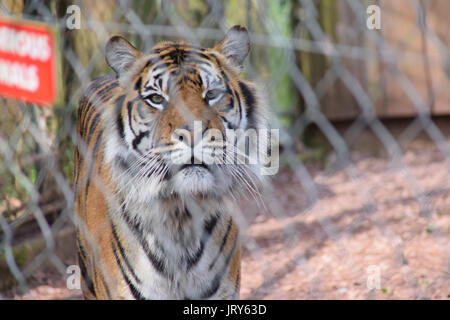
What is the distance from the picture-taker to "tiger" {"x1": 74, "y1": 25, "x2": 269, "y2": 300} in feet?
5.30

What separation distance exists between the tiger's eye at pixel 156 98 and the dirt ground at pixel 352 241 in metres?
0.84

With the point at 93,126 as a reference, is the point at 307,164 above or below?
below

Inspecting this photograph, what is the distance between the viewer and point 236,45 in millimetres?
1707

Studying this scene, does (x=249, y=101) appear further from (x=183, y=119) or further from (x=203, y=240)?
(x=203, y=240)

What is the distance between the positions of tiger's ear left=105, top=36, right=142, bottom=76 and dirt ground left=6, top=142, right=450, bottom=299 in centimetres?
91

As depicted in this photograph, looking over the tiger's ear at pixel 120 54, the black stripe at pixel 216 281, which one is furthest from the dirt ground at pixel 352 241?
the tiger's ear at pixel 120 54

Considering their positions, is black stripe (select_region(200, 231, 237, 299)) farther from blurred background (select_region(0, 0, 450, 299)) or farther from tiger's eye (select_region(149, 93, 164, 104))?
tiger's eye (select_region(149, 93, 164, 104))

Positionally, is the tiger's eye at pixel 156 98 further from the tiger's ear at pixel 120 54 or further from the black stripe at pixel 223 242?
the black stripe at pixel 223 242

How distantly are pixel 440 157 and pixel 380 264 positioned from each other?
1625 mm

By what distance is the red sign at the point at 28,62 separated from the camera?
69.7 inches

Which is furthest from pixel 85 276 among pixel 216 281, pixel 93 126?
pixel 216 281

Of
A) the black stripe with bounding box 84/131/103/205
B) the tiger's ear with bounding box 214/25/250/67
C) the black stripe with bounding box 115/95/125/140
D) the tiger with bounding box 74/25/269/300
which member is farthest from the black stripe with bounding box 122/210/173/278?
the tiger's ear with bounding box 214/25/250/67

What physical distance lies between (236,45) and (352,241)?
177 cm

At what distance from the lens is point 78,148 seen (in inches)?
99.3
